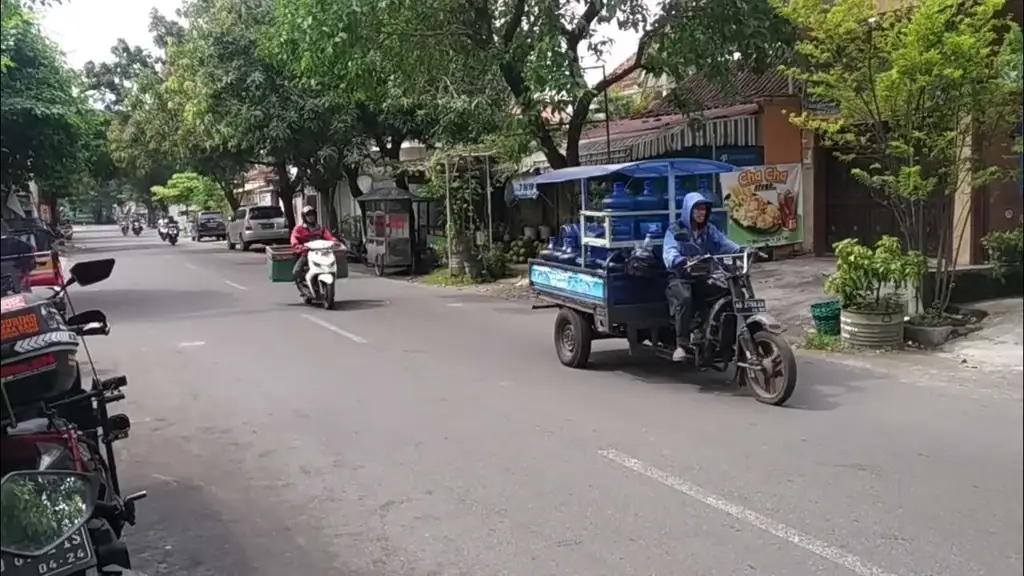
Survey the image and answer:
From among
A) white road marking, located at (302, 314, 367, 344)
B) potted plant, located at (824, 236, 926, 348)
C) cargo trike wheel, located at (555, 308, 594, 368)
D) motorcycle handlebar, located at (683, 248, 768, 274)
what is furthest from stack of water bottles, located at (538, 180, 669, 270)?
white road marking, located at (302, 314, 367, 344)

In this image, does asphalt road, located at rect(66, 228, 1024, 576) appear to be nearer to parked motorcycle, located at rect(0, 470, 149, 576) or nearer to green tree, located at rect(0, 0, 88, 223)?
parked motorcycle, located at rect(0, 470, 149, 576)

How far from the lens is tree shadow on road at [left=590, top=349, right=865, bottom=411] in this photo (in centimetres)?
755

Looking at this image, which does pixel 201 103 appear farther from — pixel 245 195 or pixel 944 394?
pixel 245 195

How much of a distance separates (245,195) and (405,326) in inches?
1357

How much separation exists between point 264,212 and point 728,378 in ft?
84.1

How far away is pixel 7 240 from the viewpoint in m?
3.18

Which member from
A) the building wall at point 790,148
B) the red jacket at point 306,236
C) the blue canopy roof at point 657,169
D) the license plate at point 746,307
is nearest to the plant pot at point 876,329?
the blue canopy roof at point 657,169

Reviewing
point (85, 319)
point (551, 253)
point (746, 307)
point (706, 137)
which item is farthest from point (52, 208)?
point (706, 137)

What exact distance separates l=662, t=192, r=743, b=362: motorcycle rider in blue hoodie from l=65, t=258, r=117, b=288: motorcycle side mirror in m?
4.95

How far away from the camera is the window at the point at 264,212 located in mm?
31359

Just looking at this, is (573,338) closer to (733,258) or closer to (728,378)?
(728,378)

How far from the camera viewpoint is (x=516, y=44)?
14.7 meters

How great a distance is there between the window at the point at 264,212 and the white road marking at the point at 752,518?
27.0 metres

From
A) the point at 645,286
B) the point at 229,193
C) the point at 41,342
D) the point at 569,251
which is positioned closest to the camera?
the point at 41,342
